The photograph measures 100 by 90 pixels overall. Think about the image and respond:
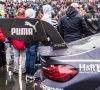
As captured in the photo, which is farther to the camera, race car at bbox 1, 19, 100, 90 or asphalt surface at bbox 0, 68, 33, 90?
asphalt surface at bbox 0, 68, 33, 90

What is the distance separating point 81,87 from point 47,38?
0.88 m

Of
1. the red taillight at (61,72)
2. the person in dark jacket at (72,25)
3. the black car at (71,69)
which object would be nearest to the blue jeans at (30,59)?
the person in dark jacket at (72,25)

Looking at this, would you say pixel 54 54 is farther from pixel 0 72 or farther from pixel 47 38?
pixel 0 72

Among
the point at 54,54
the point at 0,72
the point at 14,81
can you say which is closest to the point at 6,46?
the point at 0,72

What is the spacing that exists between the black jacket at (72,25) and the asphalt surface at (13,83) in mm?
1285

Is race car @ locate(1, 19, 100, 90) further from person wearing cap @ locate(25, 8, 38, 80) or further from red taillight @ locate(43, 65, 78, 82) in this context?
person wearing cap @ locate(25, 8, 38, 80)

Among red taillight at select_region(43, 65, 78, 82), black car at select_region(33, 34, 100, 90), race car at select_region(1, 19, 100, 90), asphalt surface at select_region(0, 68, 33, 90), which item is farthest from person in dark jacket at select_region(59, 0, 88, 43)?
red taillight at select_region(43, 65, 78, 82)

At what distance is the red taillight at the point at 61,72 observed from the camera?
4410 mm

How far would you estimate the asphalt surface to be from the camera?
320 inches

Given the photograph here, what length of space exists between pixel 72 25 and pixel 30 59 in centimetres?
138

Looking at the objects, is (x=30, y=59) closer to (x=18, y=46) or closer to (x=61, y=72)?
(x=18, y=46)

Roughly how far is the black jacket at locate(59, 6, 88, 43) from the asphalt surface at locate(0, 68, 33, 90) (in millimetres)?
1285

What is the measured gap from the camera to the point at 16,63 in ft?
29.9

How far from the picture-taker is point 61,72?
444 centimetres
